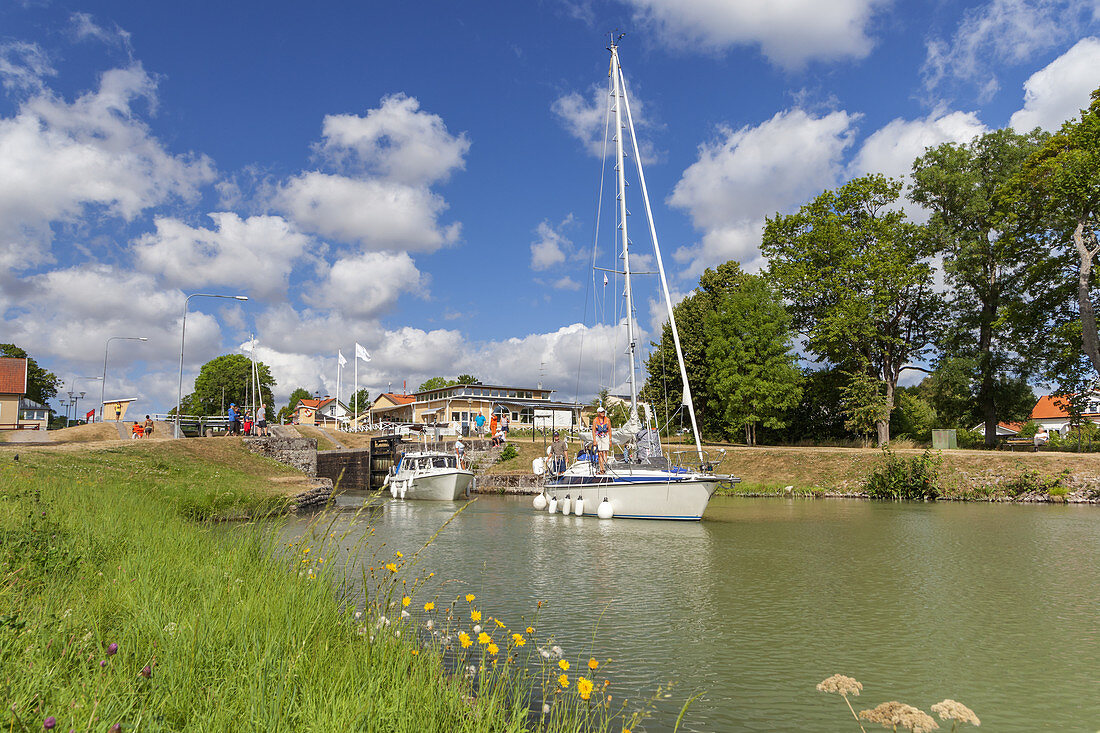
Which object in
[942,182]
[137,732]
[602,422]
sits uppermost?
[942,182]

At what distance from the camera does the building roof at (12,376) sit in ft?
176

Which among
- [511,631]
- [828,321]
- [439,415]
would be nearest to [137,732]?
[511,631]

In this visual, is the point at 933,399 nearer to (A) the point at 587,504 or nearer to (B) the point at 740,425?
(B) the point at 740,425

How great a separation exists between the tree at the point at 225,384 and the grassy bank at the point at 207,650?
102939 mm

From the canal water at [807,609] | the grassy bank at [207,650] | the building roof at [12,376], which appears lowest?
the canal water at [807,609]

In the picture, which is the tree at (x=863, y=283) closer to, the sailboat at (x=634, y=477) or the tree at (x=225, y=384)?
the sailboat at (x=634, y=477)

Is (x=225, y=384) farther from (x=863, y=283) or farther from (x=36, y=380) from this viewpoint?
(x=863, y=283)

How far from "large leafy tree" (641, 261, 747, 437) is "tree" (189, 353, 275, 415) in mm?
72101

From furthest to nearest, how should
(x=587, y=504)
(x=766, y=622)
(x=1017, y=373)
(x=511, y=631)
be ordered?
(x=1017, y=373) < (x=587, y=504) < (x=766, y=622) < (x=511, y=631)

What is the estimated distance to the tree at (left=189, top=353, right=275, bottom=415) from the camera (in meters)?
104

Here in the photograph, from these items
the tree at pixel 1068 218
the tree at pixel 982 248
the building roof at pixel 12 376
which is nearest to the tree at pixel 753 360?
the tree at pixel 982 248

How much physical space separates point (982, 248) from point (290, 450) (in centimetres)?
4078

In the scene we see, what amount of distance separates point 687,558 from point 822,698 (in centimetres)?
844

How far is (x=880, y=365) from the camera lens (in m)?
43.3
